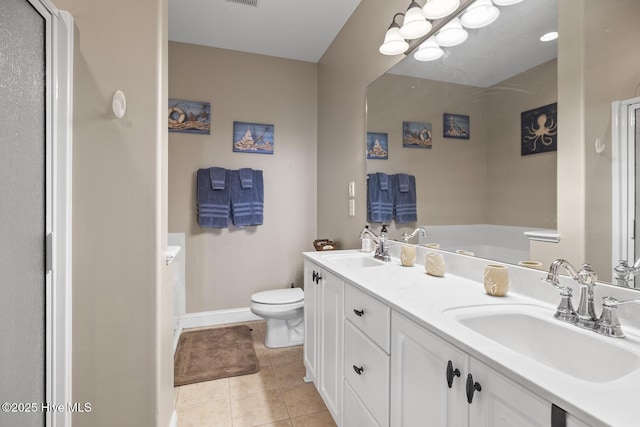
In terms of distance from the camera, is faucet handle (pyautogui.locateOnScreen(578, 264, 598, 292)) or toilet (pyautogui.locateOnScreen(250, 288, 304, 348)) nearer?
faucet handle (pyautogui.locateOnScreen(578, 264, 598, 292))

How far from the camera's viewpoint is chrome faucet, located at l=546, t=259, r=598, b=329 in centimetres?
83

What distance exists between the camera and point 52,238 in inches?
43.4

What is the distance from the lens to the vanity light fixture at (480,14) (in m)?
1.30

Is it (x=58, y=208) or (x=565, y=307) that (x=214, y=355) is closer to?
(x=58, y=208)

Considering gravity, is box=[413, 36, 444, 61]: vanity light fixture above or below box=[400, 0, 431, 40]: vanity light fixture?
below

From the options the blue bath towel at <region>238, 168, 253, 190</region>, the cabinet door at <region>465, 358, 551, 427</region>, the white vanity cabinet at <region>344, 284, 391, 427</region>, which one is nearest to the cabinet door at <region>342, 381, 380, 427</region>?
the white vanity cabinet at <region>344, 284, 391, 427</region>

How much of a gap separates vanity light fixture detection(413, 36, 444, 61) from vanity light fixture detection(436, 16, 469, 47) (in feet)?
0.11

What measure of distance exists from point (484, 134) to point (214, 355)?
7.90 feet

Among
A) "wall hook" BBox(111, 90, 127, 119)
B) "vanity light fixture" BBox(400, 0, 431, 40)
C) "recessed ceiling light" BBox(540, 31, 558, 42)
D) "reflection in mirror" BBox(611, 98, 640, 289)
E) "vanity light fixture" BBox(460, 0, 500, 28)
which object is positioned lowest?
"reflection in mirror" BBox(611, 98, 640, 289)

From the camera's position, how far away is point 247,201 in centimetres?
293

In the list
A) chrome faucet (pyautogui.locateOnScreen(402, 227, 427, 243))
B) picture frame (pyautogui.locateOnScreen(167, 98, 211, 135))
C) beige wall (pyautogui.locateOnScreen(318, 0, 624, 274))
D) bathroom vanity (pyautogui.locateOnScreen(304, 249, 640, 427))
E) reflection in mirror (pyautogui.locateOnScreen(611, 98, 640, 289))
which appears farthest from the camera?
picture frame (pyautogui.locateOnScreen(167, 98, 211, 135))

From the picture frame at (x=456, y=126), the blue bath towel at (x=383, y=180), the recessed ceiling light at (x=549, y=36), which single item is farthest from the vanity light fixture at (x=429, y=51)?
the blue bath towel at (x=383, y=180)

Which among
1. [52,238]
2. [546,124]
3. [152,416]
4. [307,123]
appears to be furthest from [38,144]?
[307,123]

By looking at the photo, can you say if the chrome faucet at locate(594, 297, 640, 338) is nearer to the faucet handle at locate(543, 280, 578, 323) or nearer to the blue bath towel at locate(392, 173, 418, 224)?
the faucet handle at locate(543, 280, 578, 323)
